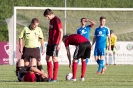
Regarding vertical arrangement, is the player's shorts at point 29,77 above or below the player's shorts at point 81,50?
below

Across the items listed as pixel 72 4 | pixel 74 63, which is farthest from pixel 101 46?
pixel 72 4

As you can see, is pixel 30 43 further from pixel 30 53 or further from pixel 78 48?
pixel 78 48

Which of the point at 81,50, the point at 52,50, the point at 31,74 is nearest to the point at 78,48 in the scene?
the point at 81,50

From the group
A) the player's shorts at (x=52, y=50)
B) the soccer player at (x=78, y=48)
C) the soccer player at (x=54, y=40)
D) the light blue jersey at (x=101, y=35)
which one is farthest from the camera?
the light blue jersey at (x=101, y=35)

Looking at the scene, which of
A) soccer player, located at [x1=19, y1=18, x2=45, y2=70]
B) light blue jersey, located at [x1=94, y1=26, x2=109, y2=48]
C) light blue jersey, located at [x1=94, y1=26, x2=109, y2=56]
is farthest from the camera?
light blue jersey, located at [x1=94, y1=26, x2=109, y2=56]

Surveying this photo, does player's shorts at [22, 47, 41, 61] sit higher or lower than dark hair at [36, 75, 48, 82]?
higher

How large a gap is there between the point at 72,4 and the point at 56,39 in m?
34.2

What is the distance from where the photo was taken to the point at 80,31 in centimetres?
2453

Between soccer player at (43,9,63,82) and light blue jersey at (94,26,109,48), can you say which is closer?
soccer player at (43,9,63,82)

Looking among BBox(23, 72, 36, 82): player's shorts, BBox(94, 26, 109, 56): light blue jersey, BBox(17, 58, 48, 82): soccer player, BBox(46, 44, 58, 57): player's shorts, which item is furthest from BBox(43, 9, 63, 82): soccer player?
BBox(94, 26, 109, 56): light blue jersey

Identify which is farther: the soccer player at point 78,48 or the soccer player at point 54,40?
the soccer player at point 78,48

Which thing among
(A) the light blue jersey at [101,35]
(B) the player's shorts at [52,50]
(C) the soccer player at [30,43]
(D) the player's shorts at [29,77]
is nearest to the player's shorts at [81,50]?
(B) the player's shorts at [52,50]

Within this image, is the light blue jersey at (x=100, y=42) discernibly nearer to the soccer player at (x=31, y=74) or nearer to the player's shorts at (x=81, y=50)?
the player's shorts at (x=81, y=50)

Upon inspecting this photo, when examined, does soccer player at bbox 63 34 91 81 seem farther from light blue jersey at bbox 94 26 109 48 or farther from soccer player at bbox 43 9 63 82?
light blue jersey at bbox 94 26 109 48
